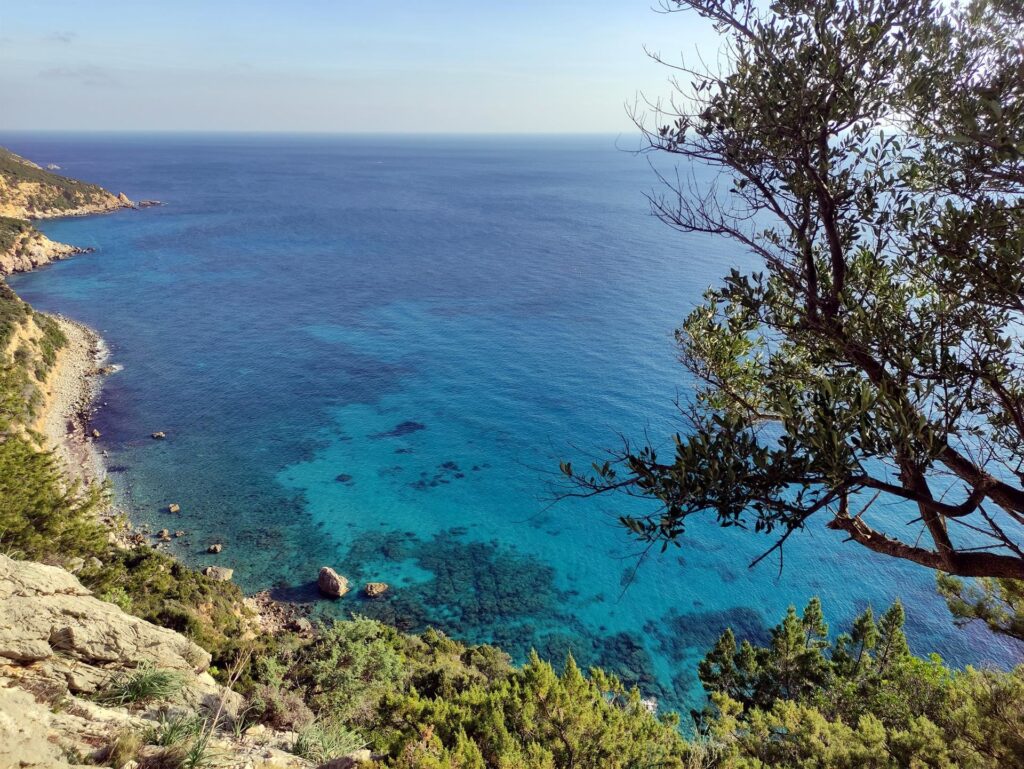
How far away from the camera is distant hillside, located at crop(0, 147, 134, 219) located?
96.9 meters

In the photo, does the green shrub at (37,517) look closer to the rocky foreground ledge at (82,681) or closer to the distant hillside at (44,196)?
the rocky foreground ledge at (82,681)

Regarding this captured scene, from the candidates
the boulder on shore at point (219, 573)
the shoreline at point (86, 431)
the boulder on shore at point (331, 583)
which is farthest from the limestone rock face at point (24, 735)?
the boulder on shore at point (219, 573)

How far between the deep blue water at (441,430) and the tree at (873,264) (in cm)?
1328

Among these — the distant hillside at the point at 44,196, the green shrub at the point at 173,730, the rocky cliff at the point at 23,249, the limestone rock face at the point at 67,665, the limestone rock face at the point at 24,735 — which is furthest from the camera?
the distant hillside at the point at 44,196

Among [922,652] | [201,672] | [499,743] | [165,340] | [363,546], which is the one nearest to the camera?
[499,743]

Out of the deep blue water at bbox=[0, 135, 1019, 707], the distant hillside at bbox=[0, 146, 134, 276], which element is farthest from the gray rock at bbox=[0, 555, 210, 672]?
the distant hillside at bbox=[0, 146, 134, 276]

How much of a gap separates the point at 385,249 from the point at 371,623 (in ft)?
273

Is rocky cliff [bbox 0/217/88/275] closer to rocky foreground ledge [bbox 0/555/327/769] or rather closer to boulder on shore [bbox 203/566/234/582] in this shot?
boulder on shore [bbox 203/566/234/582]

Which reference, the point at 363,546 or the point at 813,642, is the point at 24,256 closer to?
the point at 363,546

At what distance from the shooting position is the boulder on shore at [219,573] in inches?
1115

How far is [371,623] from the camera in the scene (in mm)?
20234

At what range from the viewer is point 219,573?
28625 millimetres

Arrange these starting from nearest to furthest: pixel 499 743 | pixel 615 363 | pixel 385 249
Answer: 1. pixel 499 743
2. pixel 615 363
3. pixel 385 249

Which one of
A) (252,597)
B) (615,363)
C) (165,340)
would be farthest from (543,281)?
(252,597)
